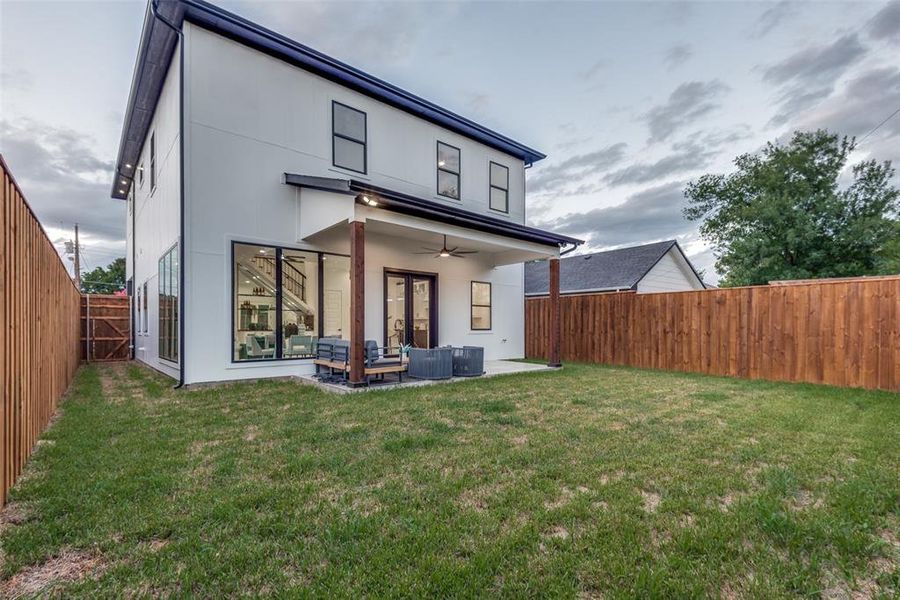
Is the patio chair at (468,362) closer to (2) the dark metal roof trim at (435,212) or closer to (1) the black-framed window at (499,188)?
(2) the dark metal roof trim at (435,212)

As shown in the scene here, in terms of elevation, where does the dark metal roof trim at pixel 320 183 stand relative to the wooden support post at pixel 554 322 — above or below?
above

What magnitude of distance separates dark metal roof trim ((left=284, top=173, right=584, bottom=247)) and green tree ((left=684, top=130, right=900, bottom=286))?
1139 centimetres

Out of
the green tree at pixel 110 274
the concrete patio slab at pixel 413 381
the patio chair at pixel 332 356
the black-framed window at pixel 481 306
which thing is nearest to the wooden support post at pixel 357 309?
the concrete patio slab at pixel 413 381

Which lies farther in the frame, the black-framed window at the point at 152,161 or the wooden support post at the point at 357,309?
the black-framed window at the point at 152,161

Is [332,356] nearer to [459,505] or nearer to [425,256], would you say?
[425,256]

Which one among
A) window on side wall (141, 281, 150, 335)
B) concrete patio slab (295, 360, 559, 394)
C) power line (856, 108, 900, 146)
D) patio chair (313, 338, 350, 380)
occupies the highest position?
power line (856, 108, 900, 146)

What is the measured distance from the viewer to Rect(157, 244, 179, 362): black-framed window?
7.85m

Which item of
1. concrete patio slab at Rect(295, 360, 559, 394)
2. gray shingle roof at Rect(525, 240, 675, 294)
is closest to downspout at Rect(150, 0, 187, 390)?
concrete patio slab at Rect(295, 360, 559, 394)

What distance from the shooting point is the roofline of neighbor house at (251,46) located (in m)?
7.16

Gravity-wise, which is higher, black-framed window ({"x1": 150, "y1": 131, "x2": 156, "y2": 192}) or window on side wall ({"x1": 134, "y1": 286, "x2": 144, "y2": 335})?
black-framed window ({"x1": 150, "y1": 131, "x2": 156, "y2": 192})

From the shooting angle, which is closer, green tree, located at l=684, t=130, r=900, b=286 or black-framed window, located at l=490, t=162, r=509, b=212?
black-framed window, located at l=490, t=162, r=509, b=212

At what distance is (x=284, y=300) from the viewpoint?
812 cm

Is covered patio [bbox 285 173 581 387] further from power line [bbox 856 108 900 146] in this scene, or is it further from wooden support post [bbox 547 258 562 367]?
power line [bbox 856 108 900 146]

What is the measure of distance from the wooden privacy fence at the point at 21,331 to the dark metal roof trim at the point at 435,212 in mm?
3855
